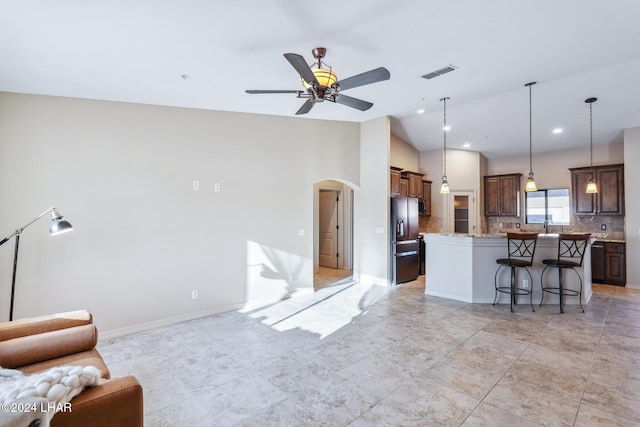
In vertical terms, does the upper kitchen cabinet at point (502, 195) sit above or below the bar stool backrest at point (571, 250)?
above

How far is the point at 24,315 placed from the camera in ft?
10.7

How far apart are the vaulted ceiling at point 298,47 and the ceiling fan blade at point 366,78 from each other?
0.46 m

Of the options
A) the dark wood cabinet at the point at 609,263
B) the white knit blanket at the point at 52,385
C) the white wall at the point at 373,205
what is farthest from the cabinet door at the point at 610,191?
the white knit blanket at the point at 52,385

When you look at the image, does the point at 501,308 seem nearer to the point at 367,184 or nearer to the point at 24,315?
the point at 367,184

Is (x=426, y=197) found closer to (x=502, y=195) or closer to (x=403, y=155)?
(x=403, y=155)

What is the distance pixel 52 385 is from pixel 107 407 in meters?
0.25

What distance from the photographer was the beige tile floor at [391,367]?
2.23 metres

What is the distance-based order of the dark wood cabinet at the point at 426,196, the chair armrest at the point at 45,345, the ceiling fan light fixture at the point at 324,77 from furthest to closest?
1. the dark wood cabinet at the point at 426,196
2. the ceiling fan light fixture at the point at 324,77
3. the chair armrest at the point at 45,345

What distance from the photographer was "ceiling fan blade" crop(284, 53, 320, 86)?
2.40 metres

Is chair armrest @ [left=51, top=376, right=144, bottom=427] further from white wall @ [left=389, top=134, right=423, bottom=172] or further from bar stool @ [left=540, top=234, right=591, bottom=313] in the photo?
white wall @ [left=389, top=134, right=423, bottom=172]

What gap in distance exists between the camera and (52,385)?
1294 millimetres

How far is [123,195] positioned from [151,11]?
2240 mm

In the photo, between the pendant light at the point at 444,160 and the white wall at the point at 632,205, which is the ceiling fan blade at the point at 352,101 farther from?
the white wall at the point at 632,205

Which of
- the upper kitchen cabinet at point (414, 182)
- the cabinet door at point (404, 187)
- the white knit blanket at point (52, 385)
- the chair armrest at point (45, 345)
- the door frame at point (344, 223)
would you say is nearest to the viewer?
the white knit blanket at point (52, 385)
